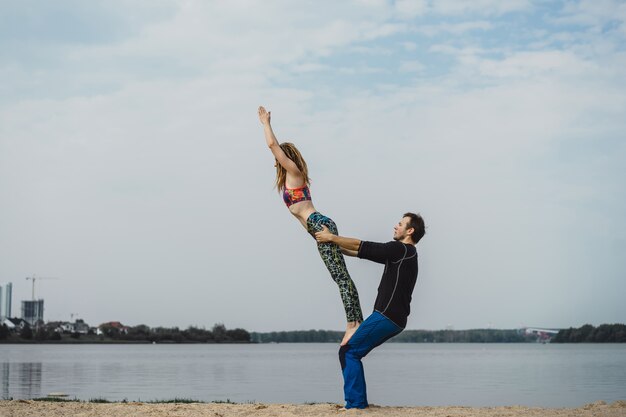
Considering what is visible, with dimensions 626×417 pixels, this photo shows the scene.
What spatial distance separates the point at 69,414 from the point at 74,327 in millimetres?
164884

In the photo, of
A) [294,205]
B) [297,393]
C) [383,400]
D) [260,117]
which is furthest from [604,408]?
[297,393]

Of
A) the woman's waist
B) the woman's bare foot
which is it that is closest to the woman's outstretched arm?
the woman's waist

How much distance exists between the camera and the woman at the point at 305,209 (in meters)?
8.55

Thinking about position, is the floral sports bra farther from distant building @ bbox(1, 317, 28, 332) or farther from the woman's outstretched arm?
distant building @ bbox(1, 317, 28, 332)

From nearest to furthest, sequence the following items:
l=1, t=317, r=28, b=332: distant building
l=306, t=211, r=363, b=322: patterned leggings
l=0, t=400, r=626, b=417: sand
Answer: l=306, t=211, r=363, b=322: patterned leggings, l=0, t=400, r=626, b=417: sand, l=1, t=317, r=28, b=332: distant building

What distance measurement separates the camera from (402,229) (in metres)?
8.55

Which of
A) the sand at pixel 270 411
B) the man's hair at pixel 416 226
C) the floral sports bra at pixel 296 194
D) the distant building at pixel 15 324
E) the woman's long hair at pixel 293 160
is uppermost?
the woman's long hair at pixel 293 160

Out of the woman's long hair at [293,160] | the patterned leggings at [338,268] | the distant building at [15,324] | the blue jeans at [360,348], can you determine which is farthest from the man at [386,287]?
the distant building at [15,324]

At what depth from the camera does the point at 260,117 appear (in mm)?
8953

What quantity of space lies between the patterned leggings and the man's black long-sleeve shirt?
289 mm

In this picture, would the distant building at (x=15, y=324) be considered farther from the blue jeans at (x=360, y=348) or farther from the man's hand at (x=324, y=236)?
the man's hand at (x=324, y=236)

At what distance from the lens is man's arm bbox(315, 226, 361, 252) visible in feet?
27.0

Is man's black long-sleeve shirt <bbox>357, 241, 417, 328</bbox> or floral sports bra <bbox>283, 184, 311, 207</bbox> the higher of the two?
floral sports bra <bbox>283, 184, 311, 207</bbox>

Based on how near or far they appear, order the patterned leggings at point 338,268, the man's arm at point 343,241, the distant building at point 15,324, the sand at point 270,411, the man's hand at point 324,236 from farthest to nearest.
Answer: the distant building at point 15,324, the sand at point 270,411, the patterned leggings at point 338,268, the man's hand at point 324,236, the man's arm at point 343,241
